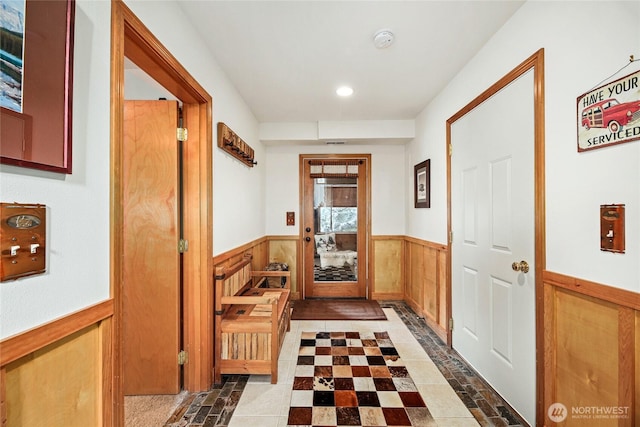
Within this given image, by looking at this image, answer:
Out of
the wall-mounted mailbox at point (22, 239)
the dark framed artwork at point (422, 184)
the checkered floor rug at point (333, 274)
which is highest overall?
the dark framed artwork at point (422, 184)

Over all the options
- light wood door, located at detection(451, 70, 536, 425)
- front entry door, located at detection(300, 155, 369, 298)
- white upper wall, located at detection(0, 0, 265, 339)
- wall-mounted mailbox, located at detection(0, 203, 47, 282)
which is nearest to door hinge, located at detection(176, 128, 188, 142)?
white upper wall, located at detection(0, 0, 265, 339)

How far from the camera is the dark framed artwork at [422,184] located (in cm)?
307

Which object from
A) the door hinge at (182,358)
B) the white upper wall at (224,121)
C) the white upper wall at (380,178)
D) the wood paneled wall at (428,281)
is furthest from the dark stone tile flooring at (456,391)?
the white upper wall at (380,178)

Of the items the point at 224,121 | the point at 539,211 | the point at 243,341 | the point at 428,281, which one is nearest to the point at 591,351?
the point at 539,211

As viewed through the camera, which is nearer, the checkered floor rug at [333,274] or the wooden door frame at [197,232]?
the wooden door frame at [197,232]

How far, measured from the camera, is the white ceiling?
5.28 ft

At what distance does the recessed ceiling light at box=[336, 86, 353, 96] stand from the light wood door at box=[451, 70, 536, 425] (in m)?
1.06

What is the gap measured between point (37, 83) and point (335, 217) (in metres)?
3.52

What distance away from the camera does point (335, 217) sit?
13.4ft

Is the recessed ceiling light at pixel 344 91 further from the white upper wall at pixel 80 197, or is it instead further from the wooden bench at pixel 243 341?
the wooden bench at pixel 243 341

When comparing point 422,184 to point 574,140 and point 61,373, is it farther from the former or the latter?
point 61,373

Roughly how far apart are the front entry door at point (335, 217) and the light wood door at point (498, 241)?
5.78ft

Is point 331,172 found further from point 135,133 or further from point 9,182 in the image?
point 9,182

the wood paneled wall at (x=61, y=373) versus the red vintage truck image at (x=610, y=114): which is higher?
the red vintage truck image at (x=610, y=114)
